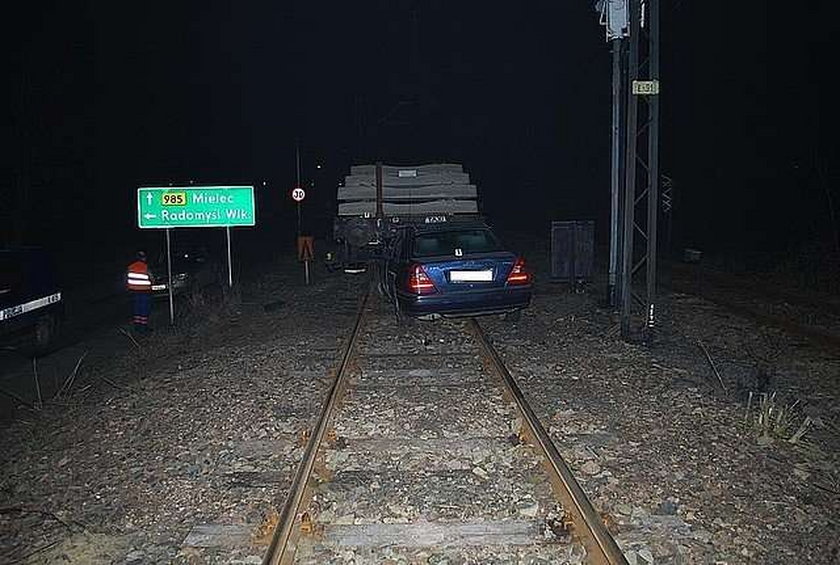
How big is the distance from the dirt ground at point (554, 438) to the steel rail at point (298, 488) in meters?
0.20

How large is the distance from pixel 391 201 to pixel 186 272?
549cm

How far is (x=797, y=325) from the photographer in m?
14.1

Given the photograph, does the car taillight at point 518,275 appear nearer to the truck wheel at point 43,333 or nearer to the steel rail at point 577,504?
the steel rail at point 577,504

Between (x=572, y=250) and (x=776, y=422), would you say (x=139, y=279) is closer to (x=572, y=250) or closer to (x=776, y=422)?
(x=572, y=250)

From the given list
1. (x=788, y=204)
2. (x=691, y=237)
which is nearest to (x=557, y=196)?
(x=691, y=237)

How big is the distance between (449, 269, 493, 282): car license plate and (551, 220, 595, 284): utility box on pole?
608 cm

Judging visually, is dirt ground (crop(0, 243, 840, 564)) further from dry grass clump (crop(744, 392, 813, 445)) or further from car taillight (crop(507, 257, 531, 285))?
car taillight (crop(507, 257, 531, 285))

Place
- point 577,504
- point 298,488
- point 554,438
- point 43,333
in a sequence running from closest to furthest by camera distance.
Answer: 1. point 577,504
2. point 298,488
3. point 554,438
4. point 43,333

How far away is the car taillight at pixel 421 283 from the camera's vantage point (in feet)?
39.5

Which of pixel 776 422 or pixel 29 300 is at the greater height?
pixel 29 300

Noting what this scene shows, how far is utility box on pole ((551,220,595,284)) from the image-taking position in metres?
18.0

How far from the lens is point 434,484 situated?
624cm

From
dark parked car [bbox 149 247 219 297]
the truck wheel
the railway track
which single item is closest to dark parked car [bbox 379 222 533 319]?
the railway track

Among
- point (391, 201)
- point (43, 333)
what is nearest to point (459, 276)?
point (43, 333)
